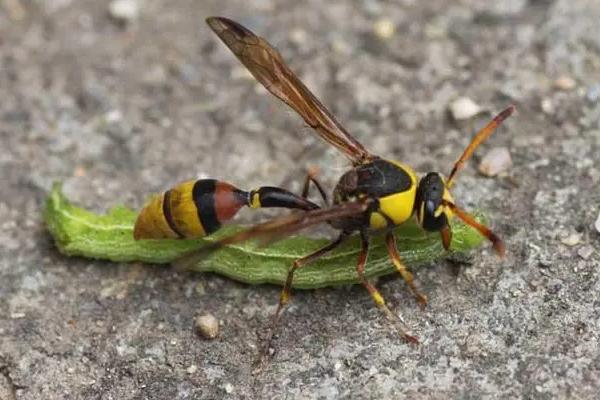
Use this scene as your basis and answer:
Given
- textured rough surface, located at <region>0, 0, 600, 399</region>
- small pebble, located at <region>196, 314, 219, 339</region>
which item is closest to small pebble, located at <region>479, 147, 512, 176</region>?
textured rough surface, located at <region>0, 0, 600, 399</region>

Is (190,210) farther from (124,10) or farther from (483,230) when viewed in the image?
(124,10)

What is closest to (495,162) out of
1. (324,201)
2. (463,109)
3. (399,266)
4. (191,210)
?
(463,109)

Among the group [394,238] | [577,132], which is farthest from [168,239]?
[577,132]

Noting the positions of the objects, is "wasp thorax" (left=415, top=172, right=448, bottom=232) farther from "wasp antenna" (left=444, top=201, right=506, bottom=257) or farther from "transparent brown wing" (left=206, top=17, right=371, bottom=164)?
"transparent brown wing" (left=206, top=17, right=371, bottom=164)

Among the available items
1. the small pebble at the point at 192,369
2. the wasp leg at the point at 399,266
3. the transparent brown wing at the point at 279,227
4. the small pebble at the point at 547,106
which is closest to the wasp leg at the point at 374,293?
the wasp leg at the point at 399,266

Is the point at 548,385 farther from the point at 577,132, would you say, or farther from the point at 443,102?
the point at 443,102
